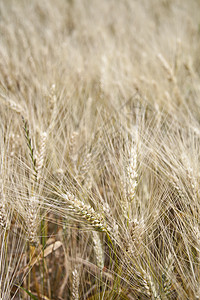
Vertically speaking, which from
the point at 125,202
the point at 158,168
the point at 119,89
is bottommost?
the point at 125,202

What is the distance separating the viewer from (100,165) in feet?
3.41

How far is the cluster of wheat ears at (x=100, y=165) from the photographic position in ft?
2.62

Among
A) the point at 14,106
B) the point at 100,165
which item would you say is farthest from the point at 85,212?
the point at 14,106

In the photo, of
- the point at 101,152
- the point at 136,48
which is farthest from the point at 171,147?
the point at 136,48

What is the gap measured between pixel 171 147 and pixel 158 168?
→ 0.10 m

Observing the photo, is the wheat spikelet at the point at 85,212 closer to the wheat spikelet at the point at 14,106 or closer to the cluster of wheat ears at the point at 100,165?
the cluster of wheat ears at the point at 100,165

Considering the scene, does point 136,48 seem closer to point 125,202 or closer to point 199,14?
point 199,14

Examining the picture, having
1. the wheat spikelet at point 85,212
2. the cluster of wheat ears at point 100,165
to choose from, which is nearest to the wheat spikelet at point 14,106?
the cluster of wheat ears at point 100,165

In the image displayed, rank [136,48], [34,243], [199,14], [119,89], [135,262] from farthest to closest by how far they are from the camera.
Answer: [199,14] → [136,48] → [119,89] → [34,243] → [135,262]

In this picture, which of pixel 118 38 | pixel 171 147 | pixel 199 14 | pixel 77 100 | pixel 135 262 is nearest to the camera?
pixel 135 262

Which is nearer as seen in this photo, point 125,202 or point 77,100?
point 125,202

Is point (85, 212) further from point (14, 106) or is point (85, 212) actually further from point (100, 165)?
point (14, 106)

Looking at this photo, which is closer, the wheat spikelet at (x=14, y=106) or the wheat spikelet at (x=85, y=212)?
the wheat spikelet at (x=85, y=212)

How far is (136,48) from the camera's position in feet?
7.35
